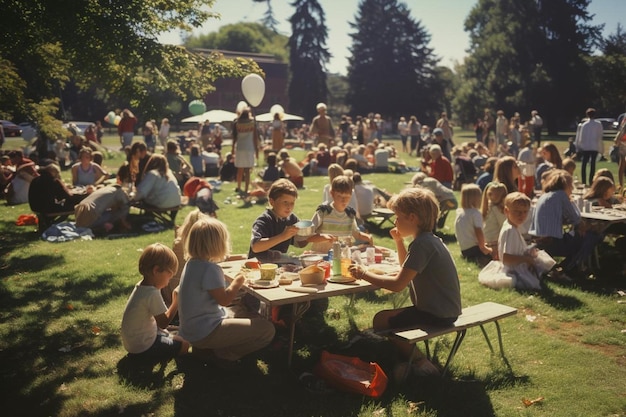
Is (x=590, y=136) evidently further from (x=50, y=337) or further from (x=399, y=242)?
(x=50, y=337)

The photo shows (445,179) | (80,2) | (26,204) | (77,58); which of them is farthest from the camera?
(26,204)

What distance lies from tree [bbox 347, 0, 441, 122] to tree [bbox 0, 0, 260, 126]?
47.4m

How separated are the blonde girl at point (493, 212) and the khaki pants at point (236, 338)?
15.4 feet

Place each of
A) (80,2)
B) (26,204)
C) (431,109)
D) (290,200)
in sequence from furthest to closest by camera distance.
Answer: (431,109) < (26,204) < (80,2) < (290,200)

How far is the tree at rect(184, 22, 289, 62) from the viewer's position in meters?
85.0

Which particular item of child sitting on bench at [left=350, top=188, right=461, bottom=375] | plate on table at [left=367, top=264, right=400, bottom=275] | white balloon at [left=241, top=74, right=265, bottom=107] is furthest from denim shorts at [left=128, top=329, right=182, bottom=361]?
white balloon at [left=241, top=74, right=265, bottom=107]

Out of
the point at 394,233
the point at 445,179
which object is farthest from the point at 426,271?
the point at 445,179

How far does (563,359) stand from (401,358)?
1649 millimetres

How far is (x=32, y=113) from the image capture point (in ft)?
32.2

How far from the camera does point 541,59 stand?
43.3 metres

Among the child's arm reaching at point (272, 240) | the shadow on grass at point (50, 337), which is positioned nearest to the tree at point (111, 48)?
the shadow on grass at point (50, 337)

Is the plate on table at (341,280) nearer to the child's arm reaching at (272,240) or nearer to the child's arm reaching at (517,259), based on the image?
the child's arm reaching at (272,240)

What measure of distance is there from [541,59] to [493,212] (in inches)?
1631

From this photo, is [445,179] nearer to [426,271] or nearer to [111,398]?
[426,271]
